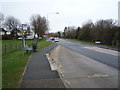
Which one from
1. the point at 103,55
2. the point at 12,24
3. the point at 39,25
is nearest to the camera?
the point at 103,55

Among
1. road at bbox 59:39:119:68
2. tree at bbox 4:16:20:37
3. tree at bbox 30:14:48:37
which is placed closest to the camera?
road at bbox 59:39:119:68

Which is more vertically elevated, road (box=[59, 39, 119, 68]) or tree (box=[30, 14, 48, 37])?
tree (box=[30, 14, 48, 37])

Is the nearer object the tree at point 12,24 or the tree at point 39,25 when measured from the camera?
the tree at point 39,25

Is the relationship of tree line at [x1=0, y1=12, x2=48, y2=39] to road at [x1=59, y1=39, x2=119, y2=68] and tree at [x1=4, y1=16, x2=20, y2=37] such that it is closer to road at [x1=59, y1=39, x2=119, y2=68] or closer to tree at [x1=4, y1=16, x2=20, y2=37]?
tree at [x1=4, y1=16, x2=20, y2=37]

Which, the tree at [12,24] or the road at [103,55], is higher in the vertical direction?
the tree at [12,24]

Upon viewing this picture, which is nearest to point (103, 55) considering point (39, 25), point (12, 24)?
point (39, 25)

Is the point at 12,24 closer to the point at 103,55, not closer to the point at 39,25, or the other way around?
A: the point at 39,25

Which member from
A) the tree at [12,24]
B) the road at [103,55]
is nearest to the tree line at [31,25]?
the tree at [12,24]

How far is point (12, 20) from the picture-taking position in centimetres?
7475

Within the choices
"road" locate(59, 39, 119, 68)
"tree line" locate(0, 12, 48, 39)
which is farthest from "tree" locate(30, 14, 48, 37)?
"road" locate(59, 39, 119, 68)

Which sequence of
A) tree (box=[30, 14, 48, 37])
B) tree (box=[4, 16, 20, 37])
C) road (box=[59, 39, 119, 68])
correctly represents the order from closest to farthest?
road (box=[59, 39, 119, 68]), tree (box=[30, 14, 48, 37]), tree (box=[4, 16, 20, 37])

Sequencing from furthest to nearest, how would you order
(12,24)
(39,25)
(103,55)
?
(12,24), (39,25), (103,55)

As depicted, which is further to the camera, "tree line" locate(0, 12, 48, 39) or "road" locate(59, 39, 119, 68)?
"tree line" locate(0, 12, 48, 39)

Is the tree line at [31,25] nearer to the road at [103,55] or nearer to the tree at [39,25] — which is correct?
the tree at [39,25]
